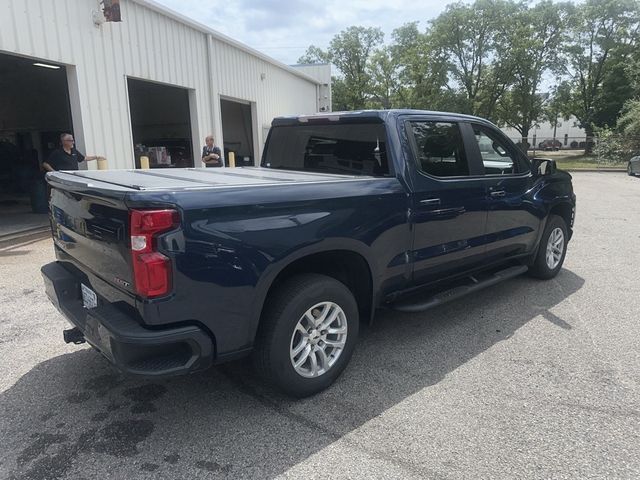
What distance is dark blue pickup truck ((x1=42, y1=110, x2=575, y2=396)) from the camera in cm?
253

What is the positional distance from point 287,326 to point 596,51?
46042 mm

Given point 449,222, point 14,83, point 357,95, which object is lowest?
point 449,222

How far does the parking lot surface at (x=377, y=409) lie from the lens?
102 inches

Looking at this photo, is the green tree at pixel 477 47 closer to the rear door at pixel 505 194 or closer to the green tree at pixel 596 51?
the green tree at pixel 596 51

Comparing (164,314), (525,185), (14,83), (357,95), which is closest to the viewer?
(164,314)

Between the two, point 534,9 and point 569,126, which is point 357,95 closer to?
point 534,9

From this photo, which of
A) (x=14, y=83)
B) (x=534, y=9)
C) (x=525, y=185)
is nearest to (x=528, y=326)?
(x=525, y=185)

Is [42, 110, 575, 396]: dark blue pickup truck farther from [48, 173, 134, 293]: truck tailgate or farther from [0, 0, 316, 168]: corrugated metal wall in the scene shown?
[0, 0, 316, 168]: corrugated metal wall

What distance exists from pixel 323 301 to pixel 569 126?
61.7 m

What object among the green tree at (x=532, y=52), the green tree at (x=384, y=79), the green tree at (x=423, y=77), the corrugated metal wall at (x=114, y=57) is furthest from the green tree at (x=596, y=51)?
the corrugated metal wall at (x=114, y=57)

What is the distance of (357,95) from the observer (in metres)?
49.8

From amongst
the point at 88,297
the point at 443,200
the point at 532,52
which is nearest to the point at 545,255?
the point at 443,200

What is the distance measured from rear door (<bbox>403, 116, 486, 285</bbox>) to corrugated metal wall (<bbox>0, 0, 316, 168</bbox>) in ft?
22.9

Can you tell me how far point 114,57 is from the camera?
31.5ft
